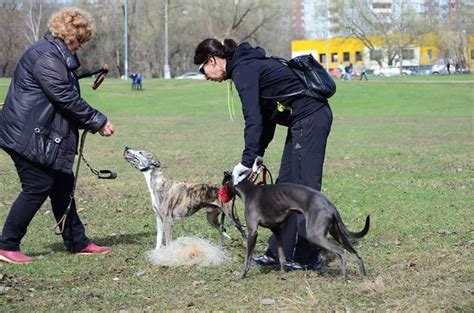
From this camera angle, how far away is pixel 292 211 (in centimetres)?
640

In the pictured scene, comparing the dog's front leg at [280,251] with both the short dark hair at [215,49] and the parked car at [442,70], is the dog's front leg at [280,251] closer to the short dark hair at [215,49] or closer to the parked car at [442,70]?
the short dark hair at [215,49]

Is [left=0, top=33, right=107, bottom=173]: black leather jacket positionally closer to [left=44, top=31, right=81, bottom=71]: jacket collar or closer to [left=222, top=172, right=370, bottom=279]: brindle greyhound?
[left=44, top=31, right=81, bottom=71]: jacket collar

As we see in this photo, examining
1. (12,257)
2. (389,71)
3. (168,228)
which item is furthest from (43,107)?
(389,71)

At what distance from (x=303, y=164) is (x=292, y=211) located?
0.53 metres

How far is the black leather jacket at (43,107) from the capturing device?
696 cm

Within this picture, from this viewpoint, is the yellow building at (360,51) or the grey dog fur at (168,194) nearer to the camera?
the grey dog fur at (168,194)

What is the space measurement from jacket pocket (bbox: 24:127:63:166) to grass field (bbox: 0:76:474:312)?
106cm

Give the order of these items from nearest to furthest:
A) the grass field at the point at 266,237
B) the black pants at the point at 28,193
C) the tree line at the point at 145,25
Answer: the grass field at the point at 266,237
the black pants at the point at 28,193
the tree line at the point at 145,25

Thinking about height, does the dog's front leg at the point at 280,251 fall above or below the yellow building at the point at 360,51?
below

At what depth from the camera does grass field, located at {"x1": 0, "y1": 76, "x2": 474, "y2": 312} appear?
5801 mm

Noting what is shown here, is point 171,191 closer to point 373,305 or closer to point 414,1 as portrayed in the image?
point 373,305

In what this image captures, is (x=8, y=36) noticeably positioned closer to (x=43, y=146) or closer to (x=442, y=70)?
(x=442, y=70)

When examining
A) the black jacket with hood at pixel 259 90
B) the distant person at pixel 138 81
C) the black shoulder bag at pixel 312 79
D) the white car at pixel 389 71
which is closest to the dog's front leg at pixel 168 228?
the black jacket with hood at pixel 259 90

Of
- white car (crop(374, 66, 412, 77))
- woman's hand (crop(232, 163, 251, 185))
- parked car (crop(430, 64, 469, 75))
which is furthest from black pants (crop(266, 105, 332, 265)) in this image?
white car (crop(374, 66, 412, 77))
